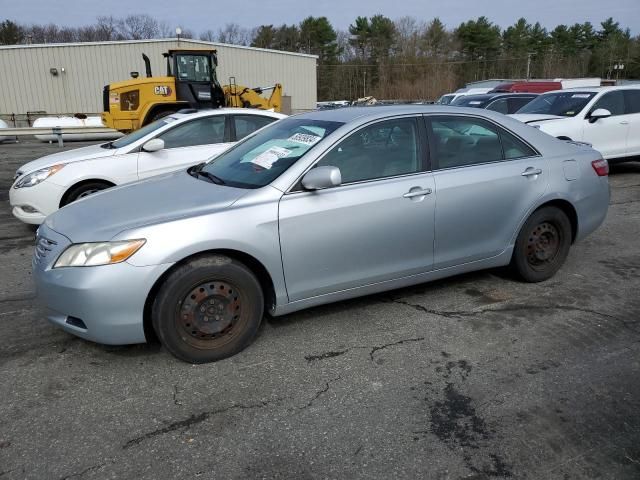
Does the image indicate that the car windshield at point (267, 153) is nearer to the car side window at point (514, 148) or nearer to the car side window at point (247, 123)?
the car side window at point (514, 148)

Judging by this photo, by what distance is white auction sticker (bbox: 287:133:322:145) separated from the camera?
384 cm

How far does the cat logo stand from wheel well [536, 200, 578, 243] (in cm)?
1333

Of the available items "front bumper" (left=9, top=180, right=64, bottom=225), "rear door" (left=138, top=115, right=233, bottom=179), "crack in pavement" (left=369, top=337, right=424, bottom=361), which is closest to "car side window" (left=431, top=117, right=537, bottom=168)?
"crack in pavement" (left=369, top=337, right=424, bottom=361)

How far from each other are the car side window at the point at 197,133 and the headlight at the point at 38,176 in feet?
4.38

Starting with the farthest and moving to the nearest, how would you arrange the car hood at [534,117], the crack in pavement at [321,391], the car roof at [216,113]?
the car hood at [534,117] → the car roof at [216,113] → the crack in pavement at [321,391]

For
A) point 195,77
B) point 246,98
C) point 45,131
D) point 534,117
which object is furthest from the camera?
point 45,131

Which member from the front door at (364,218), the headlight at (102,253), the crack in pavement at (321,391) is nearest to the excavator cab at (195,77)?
the front door at (364,218)

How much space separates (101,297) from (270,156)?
1.57 meters

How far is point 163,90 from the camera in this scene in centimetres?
1561

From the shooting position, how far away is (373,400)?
3.04 m

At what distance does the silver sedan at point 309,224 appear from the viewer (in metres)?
3.22

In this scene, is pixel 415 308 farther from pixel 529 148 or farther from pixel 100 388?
pixel 100 388

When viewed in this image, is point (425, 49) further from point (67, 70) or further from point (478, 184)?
point (478, 184)

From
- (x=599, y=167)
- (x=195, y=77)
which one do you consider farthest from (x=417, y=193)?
(x=195, y=77)
